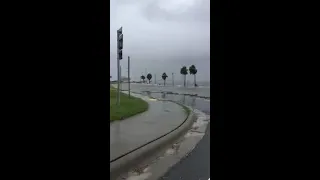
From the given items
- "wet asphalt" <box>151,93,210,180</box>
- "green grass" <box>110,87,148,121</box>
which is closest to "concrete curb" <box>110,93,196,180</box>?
"wet asphalt" <box>151,93,210,180</box>

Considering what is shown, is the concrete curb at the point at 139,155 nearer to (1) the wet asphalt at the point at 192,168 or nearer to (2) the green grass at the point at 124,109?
(1) the wet asphalt at the point at 192,168

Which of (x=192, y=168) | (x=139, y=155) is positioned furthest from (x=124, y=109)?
(x=192, y=168)

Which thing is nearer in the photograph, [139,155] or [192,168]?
[192,168]

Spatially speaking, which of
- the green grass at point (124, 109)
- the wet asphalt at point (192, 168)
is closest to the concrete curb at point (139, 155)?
the wet asphalt at point (192, 168)

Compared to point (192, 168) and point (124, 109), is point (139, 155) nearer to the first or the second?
point (192, 168)

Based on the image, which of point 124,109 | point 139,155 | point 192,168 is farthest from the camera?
point 124,109

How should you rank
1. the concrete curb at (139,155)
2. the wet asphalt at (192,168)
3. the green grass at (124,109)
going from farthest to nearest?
the green grass at (124,109)
the concrete curb at (139,155)
the wet asphalt at (192,168)

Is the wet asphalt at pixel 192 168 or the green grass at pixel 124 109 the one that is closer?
the wet asphalt at pixel 192 168

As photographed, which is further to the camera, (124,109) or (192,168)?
(124,109)

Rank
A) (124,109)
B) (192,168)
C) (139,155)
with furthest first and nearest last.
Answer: (124,109)
(139,155)
(192,168)

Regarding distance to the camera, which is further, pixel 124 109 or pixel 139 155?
pixel 124 109

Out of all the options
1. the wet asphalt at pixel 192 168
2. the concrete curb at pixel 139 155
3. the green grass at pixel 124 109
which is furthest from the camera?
the green grass at pixel 124 109
